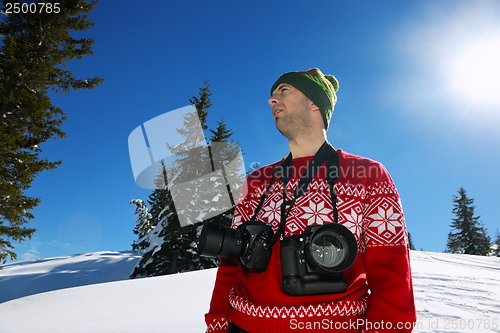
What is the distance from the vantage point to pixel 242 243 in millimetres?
1408

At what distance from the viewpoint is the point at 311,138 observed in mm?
1998

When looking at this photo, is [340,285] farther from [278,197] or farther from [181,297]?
[181,297]

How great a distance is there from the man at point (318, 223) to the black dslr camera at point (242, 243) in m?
0.13

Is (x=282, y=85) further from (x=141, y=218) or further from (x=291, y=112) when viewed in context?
(x=141, y=218)

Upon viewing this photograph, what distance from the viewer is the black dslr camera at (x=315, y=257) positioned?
47.1 inches

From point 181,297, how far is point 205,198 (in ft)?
36.1

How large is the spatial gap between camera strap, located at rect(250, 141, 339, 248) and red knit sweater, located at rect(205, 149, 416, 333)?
0.04 meters

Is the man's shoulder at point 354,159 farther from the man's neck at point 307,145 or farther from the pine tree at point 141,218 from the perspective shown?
the pine tree at point 141,218

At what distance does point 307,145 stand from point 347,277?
961 mm

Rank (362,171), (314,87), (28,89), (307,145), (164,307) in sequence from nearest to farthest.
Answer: (362,171) → (307,145) → (314,87) → (164,307) → (28,89)

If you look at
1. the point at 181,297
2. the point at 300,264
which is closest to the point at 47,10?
the point at 181,297

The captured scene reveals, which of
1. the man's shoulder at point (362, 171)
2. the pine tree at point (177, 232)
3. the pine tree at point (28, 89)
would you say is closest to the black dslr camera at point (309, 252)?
the man's shoulder at point (362, 171)

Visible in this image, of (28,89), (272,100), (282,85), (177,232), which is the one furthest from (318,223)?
(177,232)

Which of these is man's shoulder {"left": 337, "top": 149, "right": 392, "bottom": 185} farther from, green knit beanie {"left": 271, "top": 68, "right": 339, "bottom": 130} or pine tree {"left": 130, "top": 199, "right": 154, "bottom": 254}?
pine tree {"left": 130, "top": 199, "right": 154, "bottom": 254}
